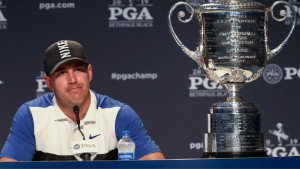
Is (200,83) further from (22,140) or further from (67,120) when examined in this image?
(22,140)

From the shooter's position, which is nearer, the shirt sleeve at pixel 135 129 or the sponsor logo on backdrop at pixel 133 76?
the shirt sleeve at pixel 135 129

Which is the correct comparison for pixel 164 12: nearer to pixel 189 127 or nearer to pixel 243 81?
pixel 189 127

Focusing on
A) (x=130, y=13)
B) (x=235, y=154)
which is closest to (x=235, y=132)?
(x=235, y=154)

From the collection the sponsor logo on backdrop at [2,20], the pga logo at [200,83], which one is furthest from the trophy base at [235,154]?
the sponsor logo on backdrop at [2,20]

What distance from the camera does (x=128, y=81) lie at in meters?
5.06

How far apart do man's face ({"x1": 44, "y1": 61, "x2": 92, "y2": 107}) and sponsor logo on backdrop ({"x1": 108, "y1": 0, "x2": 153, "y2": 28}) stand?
89.9 inches

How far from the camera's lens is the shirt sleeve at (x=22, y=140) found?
9.31ft

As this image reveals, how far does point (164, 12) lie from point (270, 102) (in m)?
0.97

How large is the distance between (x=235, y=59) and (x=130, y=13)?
2826mm

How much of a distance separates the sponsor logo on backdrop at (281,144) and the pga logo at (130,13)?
1173 millimetres

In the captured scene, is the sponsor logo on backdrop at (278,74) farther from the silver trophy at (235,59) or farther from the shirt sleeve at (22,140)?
the silver trophy at (235,59)

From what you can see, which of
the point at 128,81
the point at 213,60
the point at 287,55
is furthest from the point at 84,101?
the point at 287,55

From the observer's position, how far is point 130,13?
5047mm

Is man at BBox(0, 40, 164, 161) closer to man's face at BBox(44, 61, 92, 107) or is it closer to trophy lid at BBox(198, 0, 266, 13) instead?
man's face at BBox(44, 61, 92, 107)
